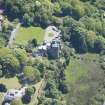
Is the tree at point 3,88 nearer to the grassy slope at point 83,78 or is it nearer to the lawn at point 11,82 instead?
the lawn at point 11,82

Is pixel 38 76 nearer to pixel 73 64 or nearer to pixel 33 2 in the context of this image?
pixel 73 64

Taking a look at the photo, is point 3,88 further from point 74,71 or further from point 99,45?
point 99,45

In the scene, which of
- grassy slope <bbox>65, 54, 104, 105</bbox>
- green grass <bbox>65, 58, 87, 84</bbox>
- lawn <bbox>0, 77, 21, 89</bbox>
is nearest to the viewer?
Result: lawn <bbox>0, 77, 21, 89</bbox>

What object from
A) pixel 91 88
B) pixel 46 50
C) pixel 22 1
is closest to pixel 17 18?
pixel 22 1

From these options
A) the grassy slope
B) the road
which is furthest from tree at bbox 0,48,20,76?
the grassy slope

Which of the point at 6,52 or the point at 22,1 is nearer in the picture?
the point at 6,52

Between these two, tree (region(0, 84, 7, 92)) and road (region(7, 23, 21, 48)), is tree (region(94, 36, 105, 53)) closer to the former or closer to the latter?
road (region(7, 23, 21, 48))
